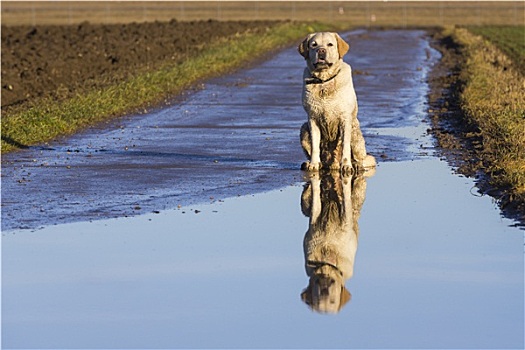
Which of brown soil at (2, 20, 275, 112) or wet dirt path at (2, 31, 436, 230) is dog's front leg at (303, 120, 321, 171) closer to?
wet dirt path at (2, 31, 436, 230)

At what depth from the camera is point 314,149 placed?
12062 millimetres

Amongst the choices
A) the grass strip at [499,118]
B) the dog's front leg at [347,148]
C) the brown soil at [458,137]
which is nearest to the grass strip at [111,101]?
the dog's front leg at [347,148]

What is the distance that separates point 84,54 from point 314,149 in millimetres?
22209

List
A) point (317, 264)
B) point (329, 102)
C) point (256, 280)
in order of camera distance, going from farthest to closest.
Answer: point (329, 102), point (317, 264), point (256, 280)

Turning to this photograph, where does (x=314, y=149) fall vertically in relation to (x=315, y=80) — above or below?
below

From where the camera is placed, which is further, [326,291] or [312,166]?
[312,166]

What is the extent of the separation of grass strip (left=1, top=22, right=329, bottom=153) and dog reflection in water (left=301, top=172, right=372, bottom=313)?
4253mm

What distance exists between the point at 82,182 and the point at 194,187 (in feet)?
3.47

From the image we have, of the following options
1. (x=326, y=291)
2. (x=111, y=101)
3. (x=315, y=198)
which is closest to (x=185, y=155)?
(x=315, y=198)

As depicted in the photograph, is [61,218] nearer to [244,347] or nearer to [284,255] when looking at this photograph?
[284,255]

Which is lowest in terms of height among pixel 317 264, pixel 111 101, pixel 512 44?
pixel 317 264

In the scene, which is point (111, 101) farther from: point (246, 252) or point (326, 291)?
point (326, 291)

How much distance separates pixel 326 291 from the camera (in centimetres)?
731

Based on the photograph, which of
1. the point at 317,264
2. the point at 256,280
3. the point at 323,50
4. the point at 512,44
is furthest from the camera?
the point at 512,44
